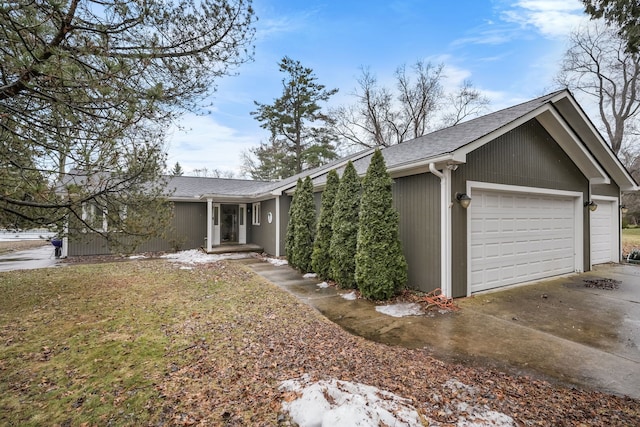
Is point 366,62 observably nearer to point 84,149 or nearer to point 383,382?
point 84,149

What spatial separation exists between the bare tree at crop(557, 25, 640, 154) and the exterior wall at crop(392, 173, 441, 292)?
17.8 m

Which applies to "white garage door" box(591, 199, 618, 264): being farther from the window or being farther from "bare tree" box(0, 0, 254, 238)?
the window

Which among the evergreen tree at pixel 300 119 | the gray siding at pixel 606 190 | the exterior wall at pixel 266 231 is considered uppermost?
the evergreen tree at pixel 300 119

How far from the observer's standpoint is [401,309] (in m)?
5.32

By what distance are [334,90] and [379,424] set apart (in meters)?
23.2

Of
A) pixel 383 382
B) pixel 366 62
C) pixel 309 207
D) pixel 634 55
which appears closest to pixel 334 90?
pixel 366 62

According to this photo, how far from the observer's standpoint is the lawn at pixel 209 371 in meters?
2.35

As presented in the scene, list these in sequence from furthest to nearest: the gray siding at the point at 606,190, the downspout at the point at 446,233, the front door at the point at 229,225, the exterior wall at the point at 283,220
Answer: the front door at the point at 229,225 < the exterior wall at the point at 283,220 < the gray siding at the point at 606,190 < the downspout at the point at 446,233

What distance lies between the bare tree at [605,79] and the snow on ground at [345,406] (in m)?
22.0

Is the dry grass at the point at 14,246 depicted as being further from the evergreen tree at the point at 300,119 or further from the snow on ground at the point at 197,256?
the evergreen tree at the point at 300,119

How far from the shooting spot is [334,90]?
73.9 ft

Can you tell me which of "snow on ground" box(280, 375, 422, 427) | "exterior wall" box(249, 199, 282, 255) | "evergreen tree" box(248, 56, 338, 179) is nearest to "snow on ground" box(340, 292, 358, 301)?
"snow on ground" box(280, 375, 422, 427)

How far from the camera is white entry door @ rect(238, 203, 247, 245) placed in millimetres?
14688

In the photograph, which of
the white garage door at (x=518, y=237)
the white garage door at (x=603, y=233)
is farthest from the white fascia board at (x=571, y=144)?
the white garage door at (x=603, y=233)
